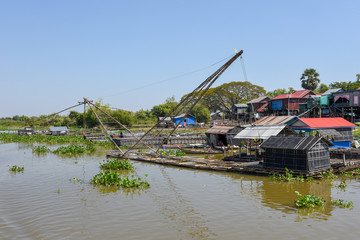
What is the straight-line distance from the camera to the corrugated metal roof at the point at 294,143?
52.8 ft

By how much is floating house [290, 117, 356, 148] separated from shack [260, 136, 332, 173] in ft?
30.0

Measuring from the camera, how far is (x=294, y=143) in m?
16.7

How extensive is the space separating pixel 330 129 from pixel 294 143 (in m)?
12.6

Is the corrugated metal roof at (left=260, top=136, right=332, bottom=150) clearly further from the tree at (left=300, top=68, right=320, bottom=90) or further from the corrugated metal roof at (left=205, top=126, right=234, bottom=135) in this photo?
the tree at (left=300, top=68, right=320, bottom=90)

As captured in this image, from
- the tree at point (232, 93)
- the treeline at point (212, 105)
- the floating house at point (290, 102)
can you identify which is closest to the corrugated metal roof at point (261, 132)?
the floating house at point (290, 102)

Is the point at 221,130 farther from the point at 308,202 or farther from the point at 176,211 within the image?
the point at 176,211

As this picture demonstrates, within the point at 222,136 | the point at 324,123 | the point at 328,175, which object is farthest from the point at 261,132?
the point at 222,136

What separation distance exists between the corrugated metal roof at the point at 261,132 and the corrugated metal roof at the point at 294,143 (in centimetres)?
246

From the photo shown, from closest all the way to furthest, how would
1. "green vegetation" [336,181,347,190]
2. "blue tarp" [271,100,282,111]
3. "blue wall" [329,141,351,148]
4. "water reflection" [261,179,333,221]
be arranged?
"water reflection" [261,179,333,221], "green vegetation" [336,181,347,190], "blue wall" [329,141,351,148], "blue tarp" [271,100,282,111]

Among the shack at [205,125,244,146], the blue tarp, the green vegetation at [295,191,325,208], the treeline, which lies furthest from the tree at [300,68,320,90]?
the green vegetation at [295,191,325,208]

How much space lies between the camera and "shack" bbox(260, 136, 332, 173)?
16.2 metres

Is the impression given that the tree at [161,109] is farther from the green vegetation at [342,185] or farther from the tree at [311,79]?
the green vegetation at [342,185]

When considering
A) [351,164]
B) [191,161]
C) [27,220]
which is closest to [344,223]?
[351,164]

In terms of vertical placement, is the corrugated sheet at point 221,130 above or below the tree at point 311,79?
below
